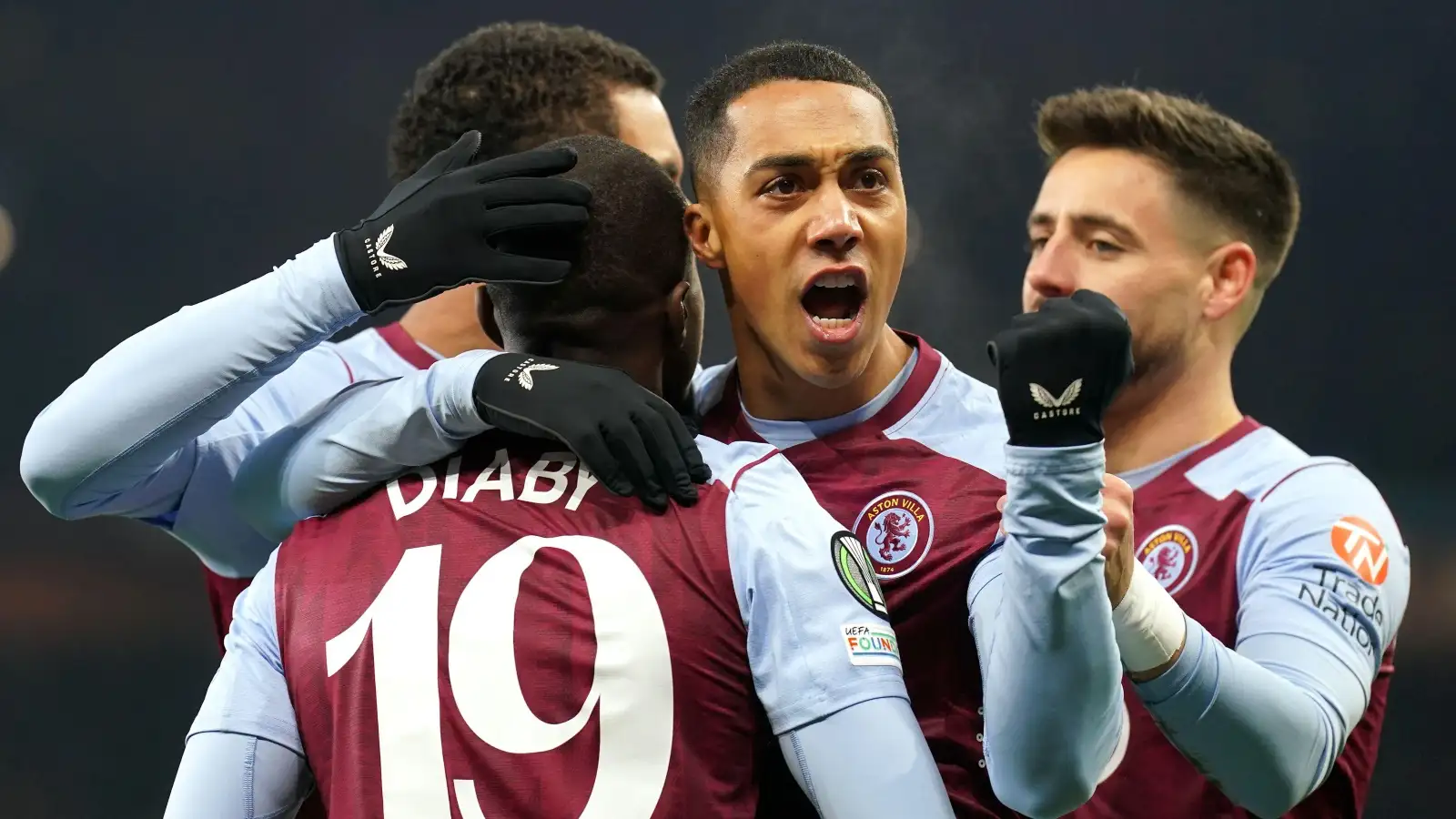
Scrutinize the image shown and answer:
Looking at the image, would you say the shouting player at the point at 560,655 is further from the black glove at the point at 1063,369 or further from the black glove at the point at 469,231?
the black glove at the point at 1063,369

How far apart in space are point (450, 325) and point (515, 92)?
413 mm

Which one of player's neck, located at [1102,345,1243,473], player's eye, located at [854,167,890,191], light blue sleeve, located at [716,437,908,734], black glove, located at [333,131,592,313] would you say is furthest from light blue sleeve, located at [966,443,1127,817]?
player's neck, located at [1102,345,1243,473]

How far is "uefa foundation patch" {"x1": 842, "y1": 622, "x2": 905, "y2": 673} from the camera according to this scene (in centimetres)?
128

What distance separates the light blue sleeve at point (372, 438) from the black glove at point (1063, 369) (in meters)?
0.54

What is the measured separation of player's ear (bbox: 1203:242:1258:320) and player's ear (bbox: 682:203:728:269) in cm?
98

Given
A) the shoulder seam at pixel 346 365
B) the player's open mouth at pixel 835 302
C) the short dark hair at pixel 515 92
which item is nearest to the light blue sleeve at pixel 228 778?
the player's open mouth at pixel 835 302

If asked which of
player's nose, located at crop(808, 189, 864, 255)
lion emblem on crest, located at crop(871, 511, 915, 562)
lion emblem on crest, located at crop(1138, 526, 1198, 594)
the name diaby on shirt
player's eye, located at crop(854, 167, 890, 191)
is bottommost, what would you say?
lion emblem on crest, located at crop(1138, 526, 1198, 594)

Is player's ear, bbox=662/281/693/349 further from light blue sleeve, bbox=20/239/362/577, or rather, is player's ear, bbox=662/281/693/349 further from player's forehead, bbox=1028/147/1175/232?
player's forehead, bbox=1028/147/1175/232

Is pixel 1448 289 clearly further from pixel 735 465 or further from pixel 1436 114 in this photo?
pixel 735 465

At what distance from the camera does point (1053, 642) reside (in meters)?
1.17

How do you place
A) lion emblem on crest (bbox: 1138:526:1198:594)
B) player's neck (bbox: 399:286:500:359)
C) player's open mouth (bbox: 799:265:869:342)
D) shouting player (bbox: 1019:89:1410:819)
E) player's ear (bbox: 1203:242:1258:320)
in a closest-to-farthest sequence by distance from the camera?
1. shouting player (bbox: 1019:89:1410:819)
2. player's open mouth (bbox: 799:265:869:342)
3. lion emblem on crest (bbox: 1138:526:1198:594)
4. player's ear (bbox: 1203:242:1258:320)
5. player's neck (bbox: 399:286:500:359)

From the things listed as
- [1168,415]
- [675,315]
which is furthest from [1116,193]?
[675,315]

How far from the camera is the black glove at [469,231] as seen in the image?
1.45 metres

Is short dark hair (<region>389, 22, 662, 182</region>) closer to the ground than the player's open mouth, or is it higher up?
higher up
